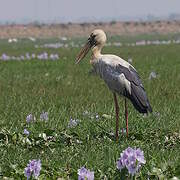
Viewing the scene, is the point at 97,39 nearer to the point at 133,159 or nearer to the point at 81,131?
the point at 81,131

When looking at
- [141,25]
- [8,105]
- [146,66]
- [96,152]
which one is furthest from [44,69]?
[141,25]

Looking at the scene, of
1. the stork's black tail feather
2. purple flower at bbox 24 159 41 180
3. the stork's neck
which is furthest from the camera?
the stork's neck

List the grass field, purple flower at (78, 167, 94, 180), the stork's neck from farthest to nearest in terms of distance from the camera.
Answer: the stork's neck, the grass field, purple flower at (78, 167, 94, 180)

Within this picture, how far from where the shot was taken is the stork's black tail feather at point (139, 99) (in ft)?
25.2

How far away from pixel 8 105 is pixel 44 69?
8.59 metres

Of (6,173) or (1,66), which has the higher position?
(6,173)

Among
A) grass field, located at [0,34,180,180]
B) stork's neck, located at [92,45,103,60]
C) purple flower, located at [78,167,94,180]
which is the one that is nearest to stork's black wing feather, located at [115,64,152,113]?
grass field, located at [0,34,180,180]

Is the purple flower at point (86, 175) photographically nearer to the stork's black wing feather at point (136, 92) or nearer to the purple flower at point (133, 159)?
the purple flower at point (133, 159)

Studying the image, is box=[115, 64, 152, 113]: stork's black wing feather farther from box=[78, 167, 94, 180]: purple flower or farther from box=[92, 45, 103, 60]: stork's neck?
box=[78, 167, 94, 180]: purple flower

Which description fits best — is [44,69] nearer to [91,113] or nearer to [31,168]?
[91,113]

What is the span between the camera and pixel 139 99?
25.4 feet

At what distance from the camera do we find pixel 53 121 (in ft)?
27.3

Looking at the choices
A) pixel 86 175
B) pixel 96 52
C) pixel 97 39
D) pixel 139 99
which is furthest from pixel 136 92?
pixel 86 175

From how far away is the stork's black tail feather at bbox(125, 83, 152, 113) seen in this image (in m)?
7.68
